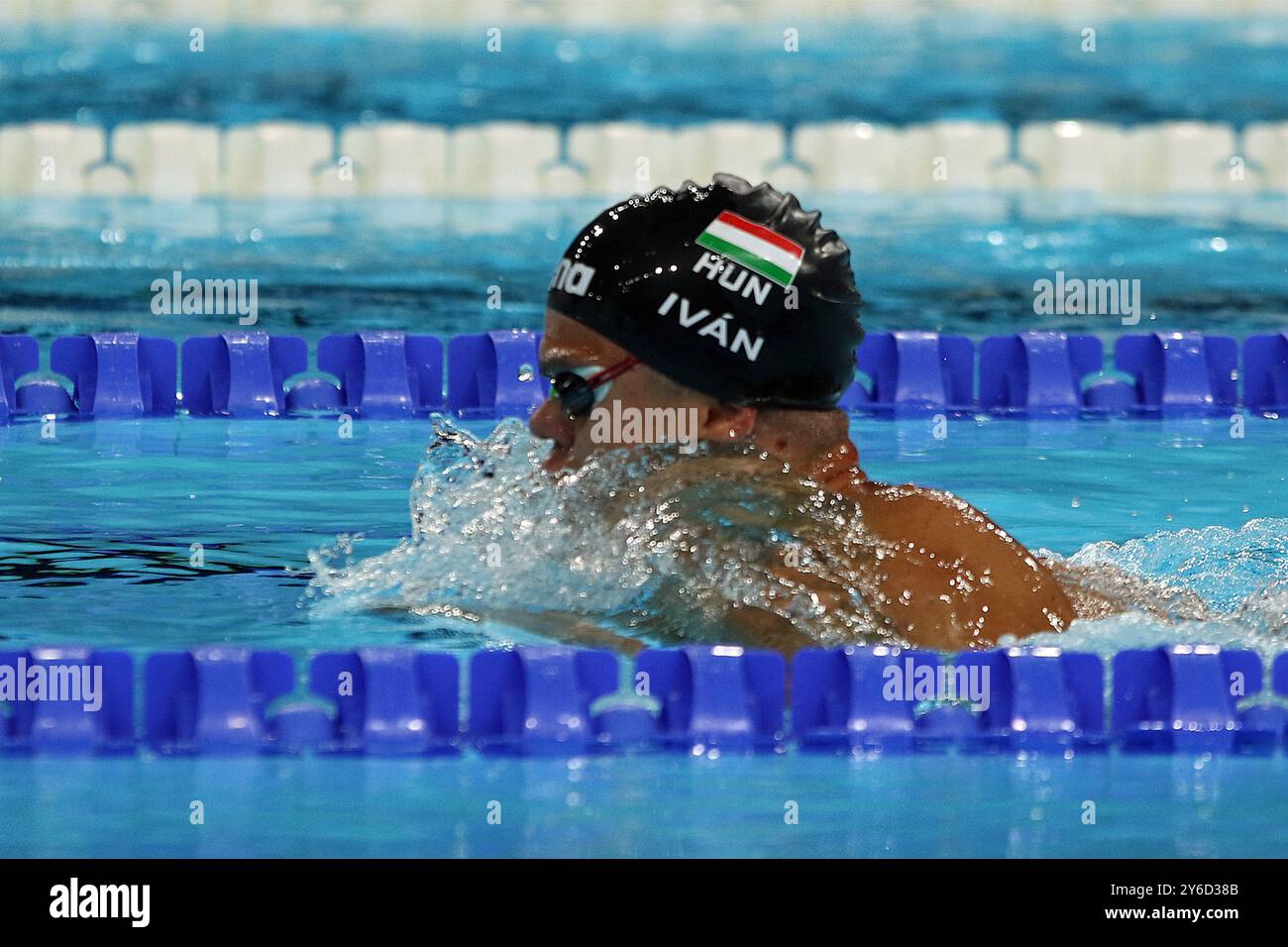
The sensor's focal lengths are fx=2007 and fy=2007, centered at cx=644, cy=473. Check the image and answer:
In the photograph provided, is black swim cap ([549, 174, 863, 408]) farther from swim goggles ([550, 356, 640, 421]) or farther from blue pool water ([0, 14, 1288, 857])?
blue pool water ([0, 14, 1288, 857])

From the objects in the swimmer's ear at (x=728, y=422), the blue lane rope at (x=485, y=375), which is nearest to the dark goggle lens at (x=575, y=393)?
the swimmer's ear at (x=728, y=422)

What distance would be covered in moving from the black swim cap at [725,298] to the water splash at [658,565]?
134mm

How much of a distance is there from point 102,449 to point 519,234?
139 inches

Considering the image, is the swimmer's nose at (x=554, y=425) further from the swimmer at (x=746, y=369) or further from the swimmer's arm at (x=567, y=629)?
the swimmer's arm at (x=567, y=629)

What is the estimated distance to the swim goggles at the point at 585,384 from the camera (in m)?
3.06

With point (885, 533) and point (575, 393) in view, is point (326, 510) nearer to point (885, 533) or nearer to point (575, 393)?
point (575, 393)

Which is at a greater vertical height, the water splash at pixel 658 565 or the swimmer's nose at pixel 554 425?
the swimmer's nose at pixel 554 425

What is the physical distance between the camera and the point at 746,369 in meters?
3.04

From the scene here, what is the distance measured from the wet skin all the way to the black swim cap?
3 centimetres

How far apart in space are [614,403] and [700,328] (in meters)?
0.17

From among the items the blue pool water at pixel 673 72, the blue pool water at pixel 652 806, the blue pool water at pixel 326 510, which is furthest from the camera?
the blue pool water at pixel 673 72
